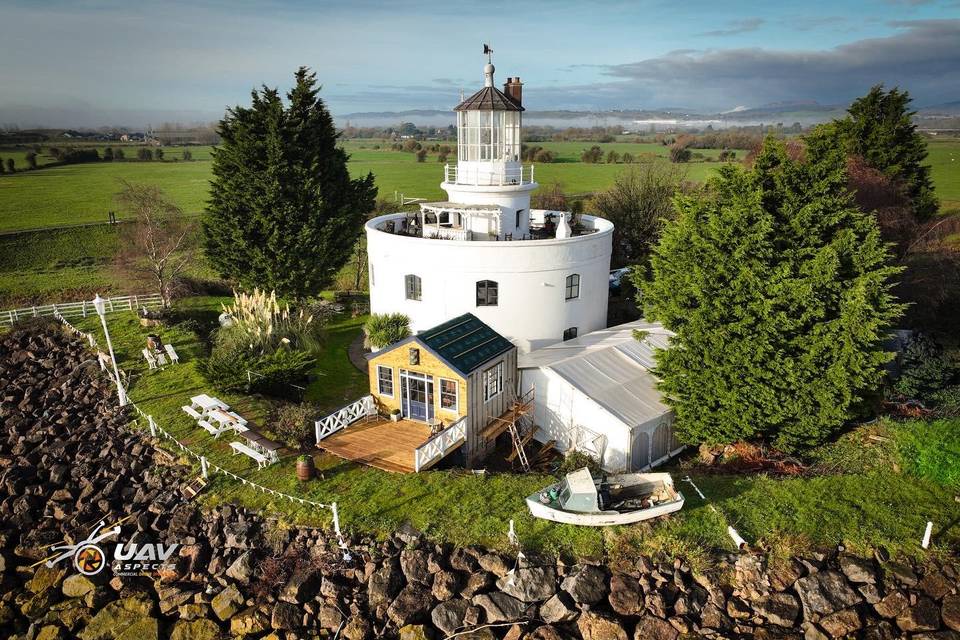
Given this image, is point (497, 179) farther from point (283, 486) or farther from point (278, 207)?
point (283, 486)

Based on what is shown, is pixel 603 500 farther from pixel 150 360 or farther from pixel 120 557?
pixel 150 360

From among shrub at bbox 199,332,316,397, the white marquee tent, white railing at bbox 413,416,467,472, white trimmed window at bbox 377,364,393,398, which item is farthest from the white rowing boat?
shrub at bbox 199,332,316,397

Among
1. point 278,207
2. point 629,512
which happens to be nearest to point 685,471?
point 629,512

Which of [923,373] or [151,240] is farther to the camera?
[151,240]

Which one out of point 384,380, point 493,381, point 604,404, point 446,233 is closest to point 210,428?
point 384,380

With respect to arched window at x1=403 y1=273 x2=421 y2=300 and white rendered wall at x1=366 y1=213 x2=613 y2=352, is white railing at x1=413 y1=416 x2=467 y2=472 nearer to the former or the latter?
white rendered wall at x1=366 y1=213 x2=613 y2=352
